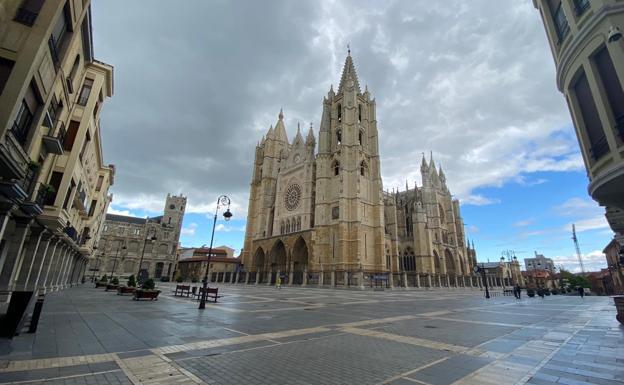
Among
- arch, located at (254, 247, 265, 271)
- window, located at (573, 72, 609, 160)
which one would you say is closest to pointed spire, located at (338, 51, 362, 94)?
arch, located at (254, 247, 265, 271)

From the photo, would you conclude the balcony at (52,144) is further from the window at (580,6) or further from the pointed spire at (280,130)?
the pointed spire at (280,130)

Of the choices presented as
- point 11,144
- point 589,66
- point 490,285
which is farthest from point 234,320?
point 490,285

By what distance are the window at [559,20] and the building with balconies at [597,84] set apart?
4 centimetres

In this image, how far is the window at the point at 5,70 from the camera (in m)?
8.07

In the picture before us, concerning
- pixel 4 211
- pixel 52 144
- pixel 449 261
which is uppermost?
pixel 52 144

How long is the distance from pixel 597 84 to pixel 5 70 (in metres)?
16.0

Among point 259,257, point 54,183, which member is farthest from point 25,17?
point 259,257

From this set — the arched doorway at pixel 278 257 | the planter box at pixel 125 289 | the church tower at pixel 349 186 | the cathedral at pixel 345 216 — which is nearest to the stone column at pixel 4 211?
the planter box at pixel 125 289

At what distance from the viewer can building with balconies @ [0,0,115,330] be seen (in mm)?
8125

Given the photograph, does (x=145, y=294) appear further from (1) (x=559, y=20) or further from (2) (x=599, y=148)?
(1) (x=559, y=20)

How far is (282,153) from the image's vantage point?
69.2 m

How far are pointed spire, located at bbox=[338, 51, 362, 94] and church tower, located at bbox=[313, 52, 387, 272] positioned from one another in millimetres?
227

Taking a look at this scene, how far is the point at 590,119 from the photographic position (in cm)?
745

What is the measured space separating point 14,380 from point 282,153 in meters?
66.5
